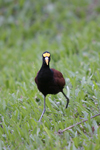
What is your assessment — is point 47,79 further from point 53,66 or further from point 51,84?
point 53,66

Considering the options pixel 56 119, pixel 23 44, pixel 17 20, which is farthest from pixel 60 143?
pixel 17 20

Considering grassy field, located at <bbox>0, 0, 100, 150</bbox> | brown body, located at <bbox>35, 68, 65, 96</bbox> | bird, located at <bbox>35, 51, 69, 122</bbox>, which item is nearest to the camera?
grassy field, located at <bbox>0, 0, 100, 150</bbox>

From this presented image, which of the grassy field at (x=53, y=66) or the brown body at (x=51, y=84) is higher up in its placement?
the brown body at (x=51, y=84)

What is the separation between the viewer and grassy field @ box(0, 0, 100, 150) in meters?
3.49

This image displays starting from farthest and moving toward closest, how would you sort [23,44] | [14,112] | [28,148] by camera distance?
1. [23,44]
2. [14,112]
3. [28,148]

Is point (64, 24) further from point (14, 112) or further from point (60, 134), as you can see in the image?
point (60, 134)

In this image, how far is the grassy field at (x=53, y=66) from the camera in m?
3.49

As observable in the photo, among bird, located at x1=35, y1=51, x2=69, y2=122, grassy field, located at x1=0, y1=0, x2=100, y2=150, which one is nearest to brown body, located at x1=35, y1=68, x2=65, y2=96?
bird, located at x1=35, y1=51, x2=69, y2=122

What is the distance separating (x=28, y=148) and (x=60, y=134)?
53 centimetres

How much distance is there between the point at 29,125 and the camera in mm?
3814

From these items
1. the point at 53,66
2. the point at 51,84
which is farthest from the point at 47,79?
the point at 53,66

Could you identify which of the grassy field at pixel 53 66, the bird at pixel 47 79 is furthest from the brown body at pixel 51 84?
the grassy field at pixel 53 66

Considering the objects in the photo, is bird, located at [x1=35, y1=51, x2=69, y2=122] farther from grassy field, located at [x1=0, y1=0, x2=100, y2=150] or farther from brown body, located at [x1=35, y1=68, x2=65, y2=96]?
grassy field, located at [x1=0, y1=0, x2=100, y2=150]

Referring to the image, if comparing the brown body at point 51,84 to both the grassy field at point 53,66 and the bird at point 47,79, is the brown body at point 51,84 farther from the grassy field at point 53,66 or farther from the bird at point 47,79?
the grassy field at point 53,66
